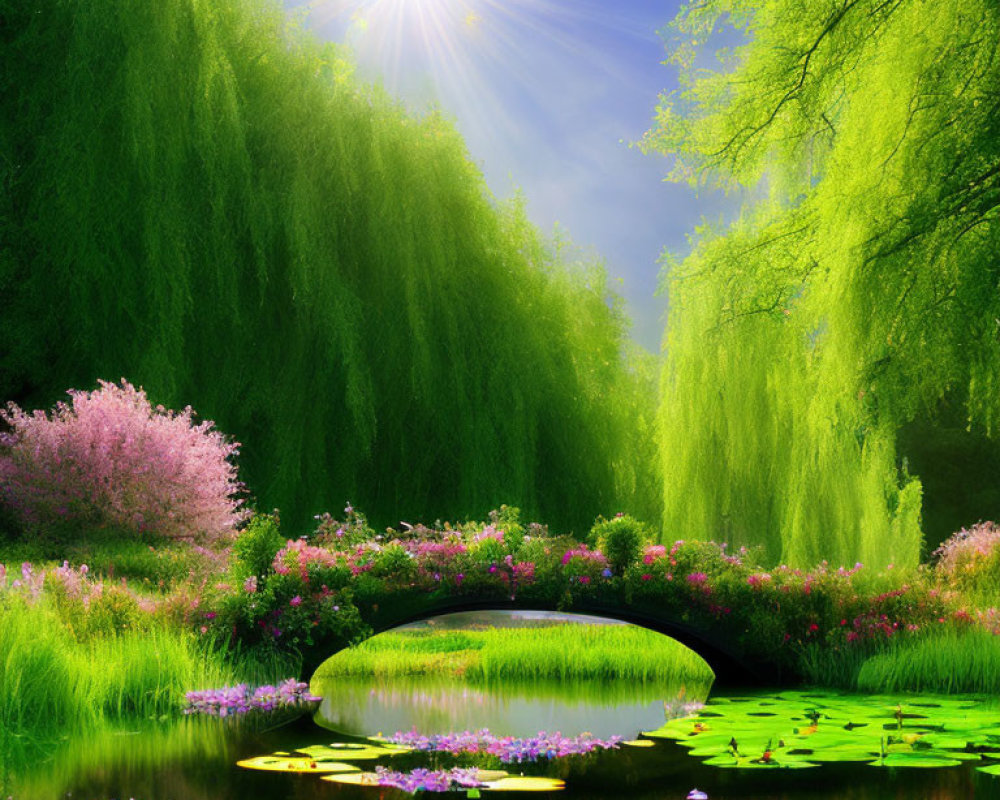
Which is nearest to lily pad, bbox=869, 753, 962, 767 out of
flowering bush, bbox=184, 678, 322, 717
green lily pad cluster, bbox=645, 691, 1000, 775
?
green lily pad cluster, bbox=645, 691, 1000, 775

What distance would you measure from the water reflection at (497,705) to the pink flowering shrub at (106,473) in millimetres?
2554

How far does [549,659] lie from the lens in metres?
7.86

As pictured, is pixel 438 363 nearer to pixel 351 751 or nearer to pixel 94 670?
pixel 94 670

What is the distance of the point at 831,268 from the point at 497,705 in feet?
11.9

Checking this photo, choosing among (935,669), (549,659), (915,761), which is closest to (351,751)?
(915,761)

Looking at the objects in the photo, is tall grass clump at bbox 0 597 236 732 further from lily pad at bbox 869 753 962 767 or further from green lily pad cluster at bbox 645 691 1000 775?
lily pad at bbox 869 753 962 767

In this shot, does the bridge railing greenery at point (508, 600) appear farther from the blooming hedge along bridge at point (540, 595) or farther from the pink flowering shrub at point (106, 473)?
the pink flowering shrub at point (106, 473)

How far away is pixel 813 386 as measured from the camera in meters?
10.5

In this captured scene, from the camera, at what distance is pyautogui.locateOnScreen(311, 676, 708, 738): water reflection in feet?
17.9

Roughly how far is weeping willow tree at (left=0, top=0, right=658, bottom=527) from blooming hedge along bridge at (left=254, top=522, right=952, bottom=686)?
4.62m

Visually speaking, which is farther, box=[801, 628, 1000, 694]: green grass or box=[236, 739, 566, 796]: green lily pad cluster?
box=[801, 628, 1000, 694]: green grass

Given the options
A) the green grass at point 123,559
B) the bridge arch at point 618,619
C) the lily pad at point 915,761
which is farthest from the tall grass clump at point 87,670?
the lily pad at point 915,761

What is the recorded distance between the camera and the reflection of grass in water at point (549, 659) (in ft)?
25.2

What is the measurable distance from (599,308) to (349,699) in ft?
27.1
